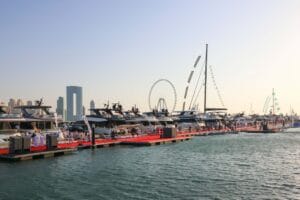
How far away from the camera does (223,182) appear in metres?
34.1

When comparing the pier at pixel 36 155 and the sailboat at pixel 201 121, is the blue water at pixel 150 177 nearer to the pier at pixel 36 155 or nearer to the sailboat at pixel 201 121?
the pier at pixel 36 155

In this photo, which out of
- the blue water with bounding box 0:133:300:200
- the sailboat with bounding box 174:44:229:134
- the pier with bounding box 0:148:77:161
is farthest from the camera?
the sailboat with bounding box 174:44:229:134

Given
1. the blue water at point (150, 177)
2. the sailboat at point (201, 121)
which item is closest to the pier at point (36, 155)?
the blue water at point (150, 177)

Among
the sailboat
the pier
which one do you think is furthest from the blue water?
the sailboat

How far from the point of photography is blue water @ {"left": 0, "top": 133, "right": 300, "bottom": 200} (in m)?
29.8

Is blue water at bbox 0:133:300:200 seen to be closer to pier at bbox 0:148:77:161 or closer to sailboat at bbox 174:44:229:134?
pier at bbox 0:148:77:161

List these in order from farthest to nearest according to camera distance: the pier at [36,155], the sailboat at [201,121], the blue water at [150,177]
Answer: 1. the sailboat at [201,121]
2. the pier at [36,155]
3. the blue water at [150,177]

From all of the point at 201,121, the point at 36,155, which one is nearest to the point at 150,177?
the point at 36,155

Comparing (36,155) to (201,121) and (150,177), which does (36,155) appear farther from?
(201,121)

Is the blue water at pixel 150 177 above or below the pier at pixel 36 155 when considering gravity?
below

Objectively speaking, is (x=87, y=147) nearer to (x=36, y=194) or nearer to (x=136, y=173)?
(x=136, y=173)

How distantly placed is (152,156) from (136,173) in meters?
13.9

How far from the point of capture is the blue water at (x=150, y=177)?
97.8 ft

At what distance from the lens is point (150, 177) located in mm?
36500
